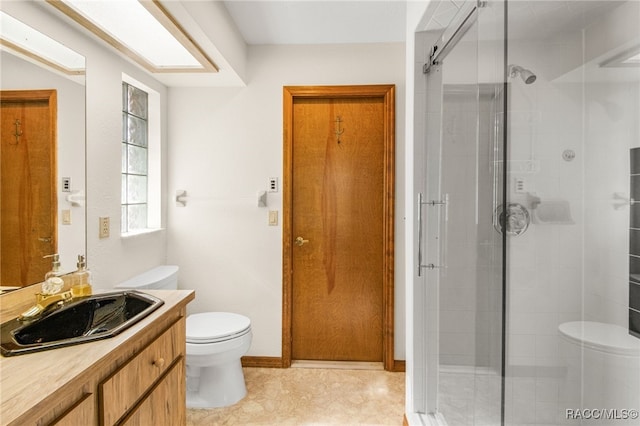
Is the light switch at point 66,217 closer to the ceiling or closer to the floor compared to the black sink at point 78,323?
closer to the ceiling

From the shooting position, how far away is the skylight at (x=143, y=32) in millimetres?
1539

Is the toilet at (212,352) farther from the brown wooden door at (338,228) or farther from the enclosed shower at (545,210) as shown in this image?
the enclosed shower at (545,210)

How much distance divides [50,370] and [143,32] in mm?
1671

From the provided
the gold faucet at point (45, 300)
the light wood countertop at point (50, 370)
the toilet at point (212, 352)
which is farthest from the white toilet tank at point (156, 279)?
the light wood countertop at point (50, 370)

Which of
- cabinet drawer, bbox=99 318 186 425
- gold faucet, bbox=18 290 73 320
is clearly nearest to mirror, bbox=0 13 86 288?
gold faucet, bbox=18 290 73 320

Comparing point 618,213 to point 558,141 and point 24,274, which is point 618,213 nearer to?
point 558,141

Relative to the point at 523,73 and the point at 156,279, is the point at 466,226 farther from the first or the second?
the point at 156,279

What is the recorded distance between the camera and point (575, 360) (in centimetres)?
96

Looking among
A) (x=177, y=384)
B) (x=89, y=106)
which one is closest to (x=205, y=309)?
(x=177, y=384)

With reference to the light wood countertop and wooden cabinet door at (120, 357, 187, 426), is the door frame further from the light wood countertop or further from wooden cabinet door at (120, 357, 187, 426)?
the light wood countertop

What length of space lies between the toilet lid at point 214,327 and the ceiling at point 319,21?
6.39 feet

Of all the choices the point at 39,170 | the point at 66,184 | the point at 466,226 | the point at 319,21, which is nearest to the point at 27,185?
the point at 39,170

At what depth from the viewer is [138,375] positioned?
1.15 m

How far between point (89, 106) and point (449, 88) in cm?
177
